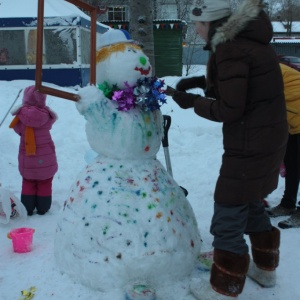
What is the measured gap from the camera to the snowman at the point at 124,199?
264 cm

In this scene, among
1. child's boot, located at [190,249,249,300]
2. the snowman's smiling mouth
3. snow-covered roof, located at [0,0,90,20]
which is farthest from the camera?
snow-covered roof, located at [0,0,90,20]

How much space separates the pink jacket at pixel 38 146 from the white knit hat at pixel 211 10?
2.24 m

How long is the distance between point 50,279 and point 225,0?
204 centimetres

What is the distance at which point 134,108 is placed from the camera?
283 centimetres

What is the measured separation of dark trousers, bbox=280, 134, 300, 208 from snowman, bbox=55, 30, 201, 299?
1.61 metres

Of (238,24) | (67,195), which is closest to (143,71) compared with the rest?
(238,24)

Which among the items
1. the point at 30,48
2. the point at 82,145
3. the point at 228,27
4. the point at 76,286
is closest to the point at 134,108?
the point at 228,27

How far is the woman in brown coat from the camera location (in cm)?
226

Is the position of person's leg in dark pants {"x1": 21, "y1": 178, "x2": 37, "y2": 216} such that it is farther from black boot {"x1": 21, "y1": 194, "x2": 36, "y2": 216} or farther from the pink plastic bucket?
the pink plastic bucket

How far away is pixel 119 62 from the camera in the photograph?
2826 millimetres

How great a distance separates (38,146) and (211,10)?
8.19ft

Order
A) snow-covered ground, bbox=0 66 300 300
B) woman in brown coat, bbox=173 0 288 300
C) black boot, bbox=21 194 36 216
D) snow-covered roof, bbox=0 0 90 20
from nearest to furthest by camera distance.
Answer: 1. woman in brown coat, bbox=173 0 288 300
2. snow-covered ground, bbox=0 66 300 300
3. black boot, bbox=21 194 36 216
4. snow-covered roof, bbox=0 0 90 20

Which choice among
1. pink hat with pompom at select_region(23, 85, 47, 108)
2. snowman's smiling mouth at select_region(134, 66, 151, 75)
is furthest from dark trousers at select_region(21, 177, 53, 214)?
snowman's smiling mouth at select_region(134, 66, 151, 75)

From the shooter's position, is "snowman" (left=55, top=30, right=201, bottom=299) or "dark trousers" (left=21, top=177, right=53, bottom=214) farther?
"dark trousers" (left=21, top=177, right=53, bottom=214)
